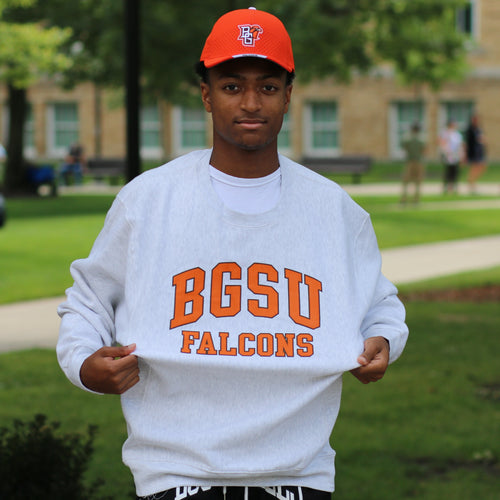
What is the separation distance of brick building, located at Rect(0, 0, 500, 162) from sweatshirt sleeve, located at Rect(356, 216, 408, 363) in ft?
141

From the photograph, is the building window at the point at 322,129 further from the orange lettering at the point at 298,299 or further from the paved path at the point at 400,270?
the orange lettering at the point at 298,299

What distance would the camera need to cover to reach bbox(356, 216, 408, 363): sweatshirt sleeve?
8.07ft

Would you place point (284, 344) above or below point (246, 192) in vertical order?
below

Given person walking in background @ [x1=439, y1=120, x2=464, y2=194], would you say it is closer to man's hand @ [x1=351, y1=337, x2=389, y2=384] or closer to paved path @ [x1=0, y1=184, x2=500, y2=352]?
paved path @ [x1=0, y1=184, x2=500, y2=352]

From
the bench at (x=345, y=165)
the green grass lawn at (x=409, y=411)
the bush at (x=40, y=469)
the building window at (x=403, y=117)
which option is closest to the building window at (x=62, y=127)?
the building window at (x=403, y=117)

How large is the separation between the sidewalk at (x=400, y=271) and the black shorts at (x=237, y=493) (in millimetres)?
6008

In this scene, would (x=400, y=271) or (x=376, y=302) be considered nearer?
(x=376, y=302)

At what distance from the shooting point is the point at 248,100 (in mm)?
2328

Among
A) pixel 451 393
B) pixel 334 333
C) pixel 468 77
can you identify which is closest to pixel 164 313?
pixel 334 333

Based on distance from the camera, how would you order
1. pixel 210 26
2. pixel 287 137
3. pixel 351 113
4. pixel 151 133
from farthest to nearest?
pixel 151 133
pixel 287 137
pixel 351 113
pixel 210 26

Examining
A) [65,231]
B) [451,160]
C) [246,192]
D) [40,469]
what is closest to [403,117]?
[451,160]

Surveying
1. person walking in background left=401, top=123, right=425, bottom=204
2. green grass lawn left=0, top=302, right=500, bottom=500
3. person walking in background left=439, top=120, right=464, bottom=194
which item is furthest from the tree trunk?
green grass lawn left=0, top=302, right=500, bottom=500

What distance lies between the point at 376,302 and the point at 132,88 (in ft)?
14.5

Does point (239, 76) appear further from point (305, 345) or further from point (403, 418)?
point (403, 418)
